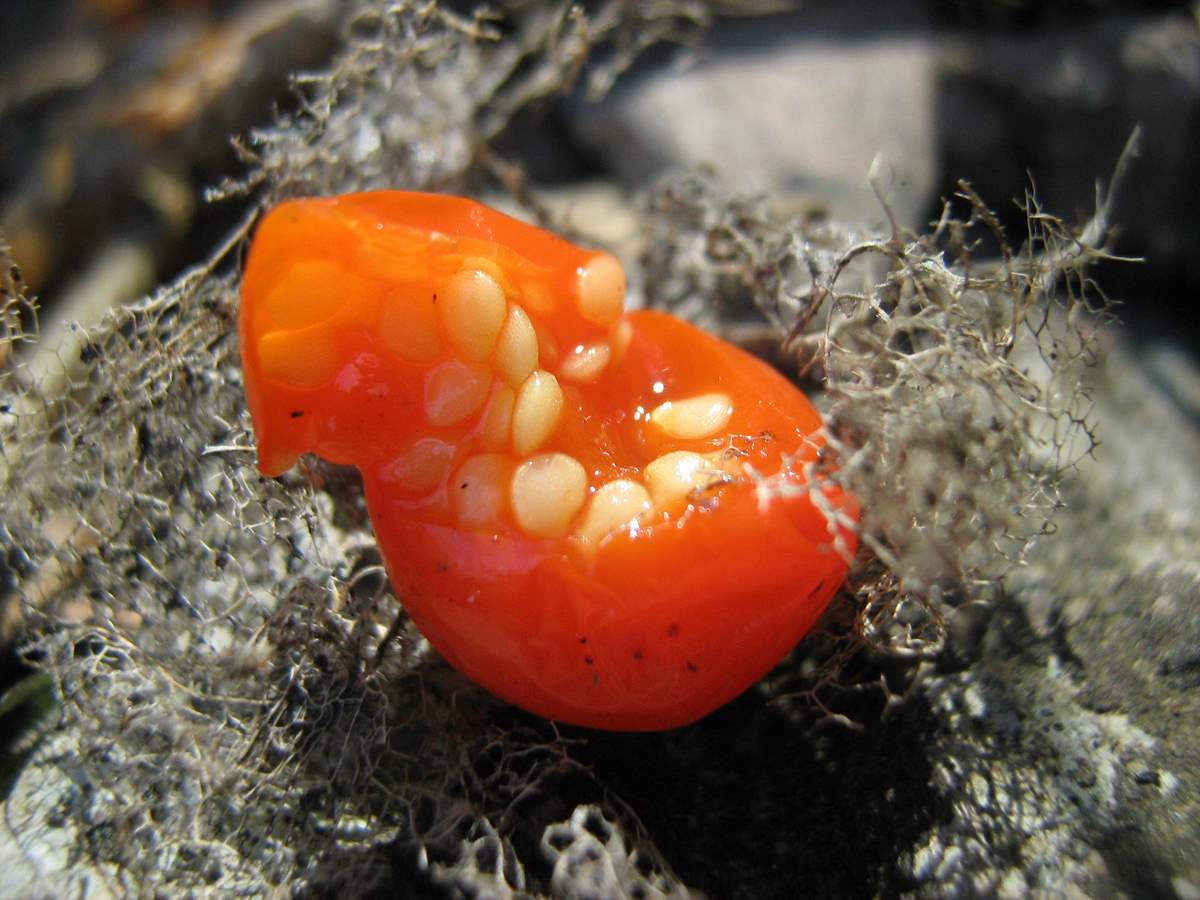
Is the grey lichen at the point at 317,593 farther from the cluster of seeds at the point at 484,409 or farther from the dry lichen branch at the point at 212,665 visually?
the cluster of seeds at the point at 484,409

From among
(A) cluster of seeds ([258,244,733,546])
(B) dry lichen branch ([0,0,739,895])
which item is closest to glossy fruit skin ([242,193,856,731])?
(A) cluster of seeds ([258,244,733,546])

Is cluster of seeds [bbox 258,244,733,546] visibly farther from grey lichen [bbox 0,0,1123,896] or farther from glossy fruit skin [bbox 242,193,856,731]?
grey lichen [bbox 0,0,1123,896]

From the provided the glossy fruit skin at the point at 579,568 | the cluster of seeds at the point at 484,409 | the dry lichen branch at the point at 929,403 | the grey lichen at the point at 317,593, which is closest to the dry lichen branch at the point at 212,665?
the grey lichen at the point at 317,593

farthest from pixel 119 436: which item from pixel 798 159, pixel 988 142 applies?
pixel 988 142

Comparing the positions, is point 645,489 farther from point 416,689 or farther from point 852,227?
point 852,227

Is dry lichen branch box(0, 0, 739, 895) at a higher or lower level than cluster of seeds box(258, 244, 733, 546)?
lower

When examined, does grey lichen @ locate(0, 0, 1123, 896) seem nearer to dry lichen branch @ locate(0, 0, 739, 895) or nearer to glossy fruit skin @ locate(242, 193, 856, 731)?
dry lichen branch @ locate(0, 0, 739, 895)

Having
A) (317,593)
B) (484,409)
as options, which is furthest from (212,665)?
(484,409)

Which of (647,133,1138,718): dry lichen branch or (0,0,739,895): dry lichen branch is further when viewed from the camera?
(0,0,739,895): dry lichen branch

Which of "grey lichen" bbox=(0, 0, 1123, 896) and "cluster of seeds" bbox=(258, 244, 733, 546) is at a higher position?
"cluster of seeds" bbox=(258, 244, 733, 546)

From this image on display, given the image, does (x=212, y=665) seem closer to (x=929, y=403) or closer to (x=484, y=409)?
(x=484, y=409)
